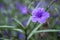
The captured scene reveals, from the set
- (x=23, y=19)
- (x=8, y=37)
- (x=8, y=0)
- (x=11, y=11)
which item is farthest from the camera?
(x=8, y=0)

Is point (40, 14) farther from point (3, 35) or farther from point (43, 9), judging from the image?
point (3, 35)

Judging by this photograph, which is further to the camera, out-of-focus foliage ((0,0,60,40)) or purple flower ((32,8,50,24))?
out-of-focus foliage ((0,0,60,40))

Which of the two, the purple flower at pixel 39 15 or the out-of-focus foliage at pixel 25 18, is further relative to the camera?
the out-of-focus foliage at pixel 25 18

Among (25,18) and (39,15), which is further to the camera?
(25,18)

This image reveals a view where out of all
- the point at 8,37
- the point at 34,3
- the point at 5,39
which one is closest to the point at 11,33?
the point at 8,37

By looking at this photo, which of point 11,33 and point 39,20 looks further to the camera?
point 11,33

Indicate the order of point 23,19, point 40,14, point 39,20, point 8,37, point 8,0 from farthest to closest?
point 8,0 < point 23,19 < point 8,37 < point 40,14 < point 39,20

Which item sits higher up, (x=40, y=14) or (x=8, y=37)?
(x=40, y=14)
